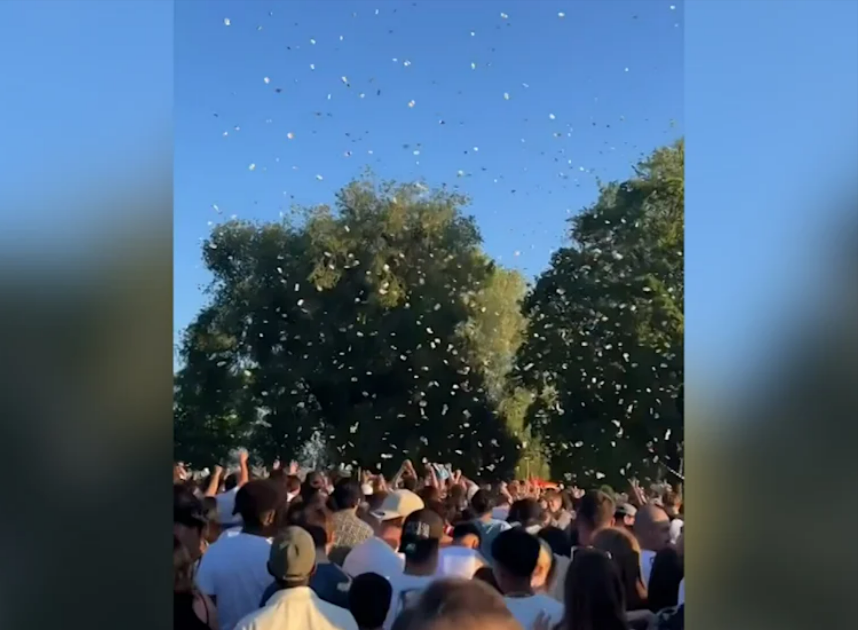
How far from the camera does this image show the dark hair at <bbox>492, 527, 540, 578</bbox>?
1706 mm

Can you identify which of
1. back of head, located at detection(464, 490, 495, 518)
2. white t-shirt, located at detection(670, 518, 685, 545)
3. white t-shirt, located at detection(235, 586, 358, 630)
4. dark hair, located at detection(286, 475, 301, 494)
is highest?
dark hair, located at detection(286, 475, 301, 494)

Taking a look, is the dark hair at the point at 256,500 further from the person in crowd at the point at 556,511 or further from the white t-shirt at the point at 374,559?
the person in crowd at the point at 556,511

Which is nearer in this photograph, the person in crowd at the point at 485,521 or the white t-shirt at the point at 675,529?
the white t-shirt at the point at 675,529

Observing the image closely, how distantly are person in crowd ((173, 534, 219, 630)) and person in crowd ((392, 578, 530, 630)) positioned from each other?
0.40 metres

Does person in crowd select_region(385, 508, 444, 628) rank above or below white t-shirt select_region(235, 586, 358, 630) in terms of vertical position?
above

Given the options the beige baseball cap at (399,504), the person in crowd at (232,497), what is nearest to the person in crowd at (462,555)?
the beige baseball cap at (399,504)

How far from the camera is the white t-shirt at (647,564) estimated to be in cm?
168

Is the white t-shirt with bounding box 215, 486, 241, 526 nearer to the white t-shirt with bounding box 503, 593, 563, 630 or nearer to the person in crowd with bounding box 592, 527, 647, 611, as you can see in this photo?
the white t-shirt with bounding box 503, 593, 563, 630

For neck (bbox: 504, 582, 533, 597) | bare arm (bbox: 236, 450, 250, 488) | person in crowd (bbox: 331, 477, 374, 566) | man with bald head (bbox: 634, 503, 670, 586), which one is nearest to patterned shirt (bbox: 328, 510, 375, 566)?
person in crowd (bbox: 331, 477, 374, 566)

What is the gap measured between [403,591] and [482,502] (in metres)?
0.25

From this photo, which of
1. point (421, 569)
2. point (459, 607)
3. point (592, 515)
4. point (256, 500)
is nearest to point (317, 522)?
point (256, 500)
